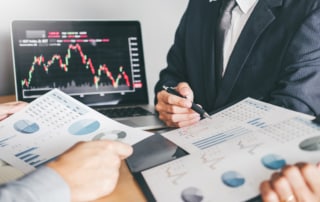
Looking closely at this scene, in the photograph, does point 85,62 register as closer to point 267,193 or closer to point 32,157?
point 32,157

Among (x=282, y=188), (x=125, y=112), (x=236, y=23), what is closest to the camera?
(x=282, y=188)

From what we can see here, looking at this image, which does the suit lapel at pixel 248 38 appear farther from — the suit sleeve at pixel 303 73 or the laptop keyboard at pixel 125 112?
the laptop keyboard at pixel 125 112

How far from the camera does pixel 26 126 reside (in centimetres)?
75

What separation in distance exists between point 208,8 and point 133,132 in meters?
0.52

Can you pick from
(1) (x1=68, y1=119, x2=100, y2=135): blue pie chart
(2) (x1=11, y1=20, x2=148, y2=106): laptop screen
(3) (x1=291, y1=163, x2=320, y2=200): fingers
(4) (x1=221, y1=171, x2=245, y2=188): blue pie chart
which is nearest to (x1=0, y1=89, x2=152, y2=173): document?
(1) (x1=68, y1=119, x2=100, y2=135): blue pie chart

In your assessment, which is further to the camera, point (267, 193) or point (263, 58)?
point (263, 58)

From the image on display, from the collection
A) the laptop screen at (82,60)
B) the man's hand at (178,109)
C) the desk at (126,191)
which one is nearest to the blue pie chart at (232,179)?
the desk at (126,191)

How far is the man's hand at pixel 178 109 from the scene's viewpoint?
32.1 inches

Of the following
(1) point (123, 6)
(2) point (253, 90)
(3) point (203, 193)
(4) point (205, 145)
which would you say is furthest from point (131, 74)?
(3) point (203, 193)

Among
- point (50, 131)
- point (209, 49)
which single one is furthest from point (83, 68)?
point (50, 131)

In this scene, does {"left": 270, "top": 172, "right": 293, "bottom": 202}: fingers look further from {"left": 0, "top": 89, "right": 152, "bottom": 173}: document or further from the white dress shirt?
the white dress shirt

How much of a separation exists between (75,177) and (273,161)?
276 millimetres

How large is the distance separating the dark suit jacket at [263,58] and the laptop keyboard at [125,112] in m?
0.09

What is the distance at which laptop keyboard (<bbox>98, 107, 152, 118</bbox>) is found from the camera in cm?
110
